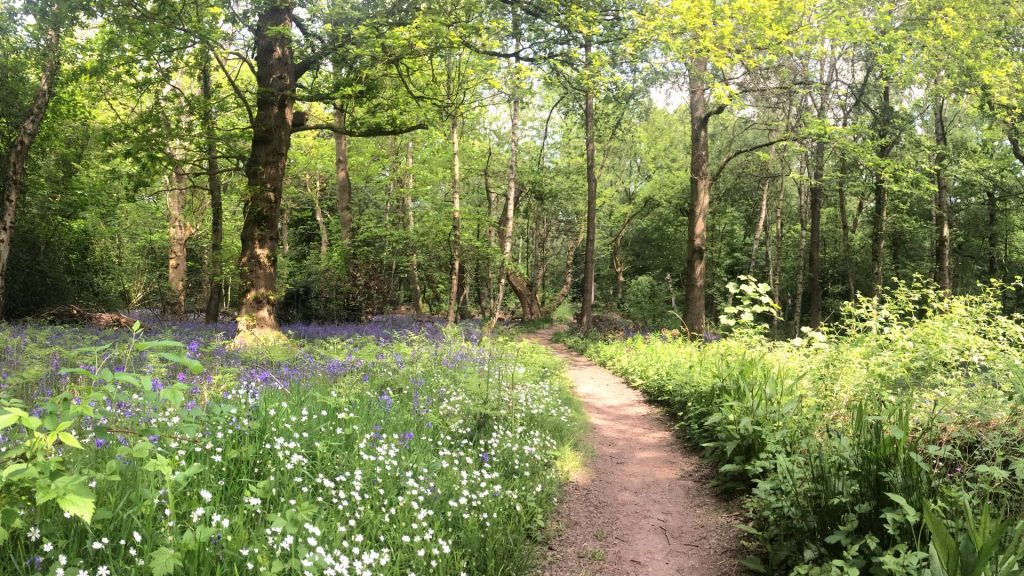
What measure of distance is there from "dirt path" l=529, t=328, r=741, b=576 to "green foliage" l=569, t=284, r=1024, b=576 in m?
0.31

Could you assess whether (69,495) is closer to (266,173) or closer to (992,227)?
(266,173)

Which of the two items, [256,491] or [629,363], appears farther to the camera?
[629,363]

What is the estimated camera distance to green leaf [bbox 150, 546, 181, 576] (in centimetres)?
193

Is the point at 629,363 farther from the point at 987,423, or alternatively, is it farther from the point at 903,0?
the point at 903,0

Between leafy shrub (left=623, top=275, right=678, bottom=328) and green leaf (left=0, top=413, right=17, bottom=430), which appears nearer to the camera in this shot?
green leaf (left=0, top=413, right=17, bottom=430)

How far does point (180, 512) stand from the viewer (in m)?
2.51

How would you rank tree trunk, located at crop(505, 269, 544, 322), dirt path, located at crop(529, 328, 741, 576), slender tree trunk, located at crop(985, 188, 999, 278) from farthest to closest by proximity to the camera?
slender tree trunk, located at crop(985, 188, 999, 278)
tree trunk, located at crop(505, 269, 544, 322)
dirt path, located at crop(529, 328, 741, 576)

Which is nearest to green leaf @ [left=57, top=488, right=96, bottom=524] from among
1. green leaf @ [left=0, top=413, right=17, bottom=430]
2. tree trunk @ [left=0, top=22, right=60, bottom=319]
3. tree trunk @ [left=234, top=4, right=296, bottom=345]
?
green leaf @ [left=0, top=413, right=17, bottom=430]

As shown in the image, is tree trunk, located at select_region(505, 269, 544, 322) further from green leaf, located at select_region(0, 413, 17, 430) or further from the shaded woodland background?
green leaf, located at select_region(0, 413, 17, 430)

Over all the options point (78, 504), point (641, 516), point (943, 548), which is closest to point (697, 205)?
point (641, 516)

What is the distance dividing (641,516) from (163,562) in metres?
3.73

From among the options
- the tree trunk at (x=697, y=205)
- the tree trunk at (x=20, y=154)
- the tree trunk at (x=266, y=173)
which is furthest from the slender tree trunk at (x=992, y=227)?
the tree trunk at (x=20, y=154)

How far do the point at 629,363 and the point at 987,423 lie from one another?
25.8 ft

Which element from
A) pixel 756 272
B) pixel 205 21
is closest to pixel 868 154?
pixel 205 21
